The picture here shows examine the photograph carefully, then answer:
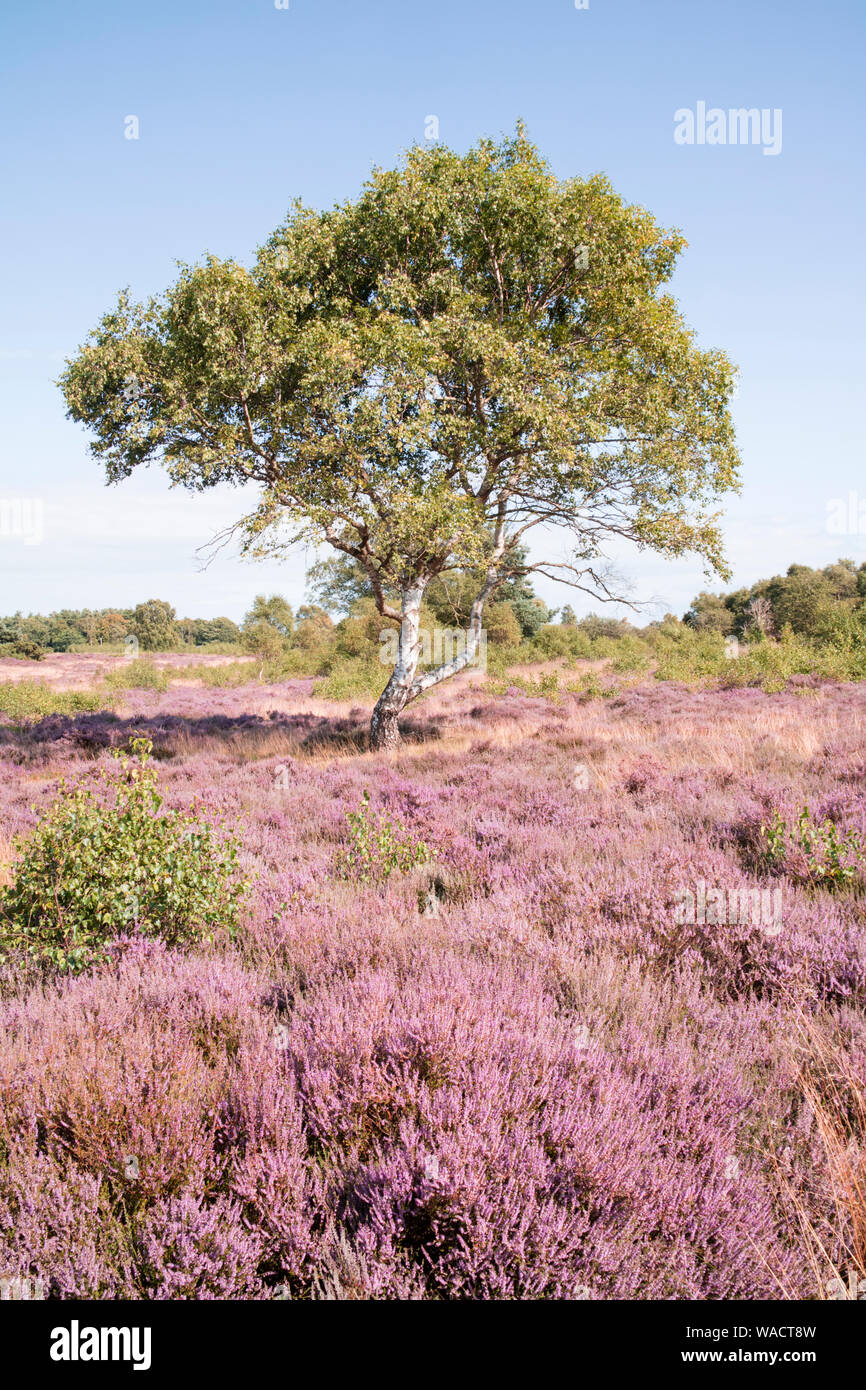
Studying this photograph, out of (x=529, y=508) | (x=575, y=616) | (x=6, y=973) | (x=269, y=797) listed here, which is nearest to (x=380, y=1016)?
(x=6, y=973)

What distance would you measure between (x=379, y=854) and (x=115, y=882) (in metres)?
2.36

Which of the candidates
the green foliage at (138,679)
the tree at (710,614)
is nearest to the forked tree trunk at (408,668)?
the green foliage at (138,679)

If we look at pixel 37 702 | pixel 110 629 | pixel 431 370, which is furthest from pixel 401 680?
pixel 110 629

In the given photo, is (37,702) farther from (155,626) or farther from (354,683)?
(155,626)

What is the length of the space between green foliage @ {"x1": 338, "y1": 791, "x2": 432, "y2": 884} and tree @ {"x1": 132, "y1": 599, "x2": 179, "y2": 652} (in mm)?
70064

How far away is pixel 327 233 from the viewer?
12.0 meters

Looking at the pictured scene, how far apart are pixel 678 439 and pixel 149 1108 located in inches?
532

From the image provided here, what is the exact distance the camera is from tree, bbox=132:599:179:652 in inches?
3142

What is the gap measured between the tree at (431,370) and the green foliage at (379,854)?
6367mm

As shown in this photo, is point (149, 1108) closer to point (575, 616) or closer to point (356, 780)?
point (356, 780)

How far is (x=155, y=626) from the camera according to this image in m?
83.9

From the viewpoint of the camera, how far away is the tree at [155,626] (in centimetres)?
7981
